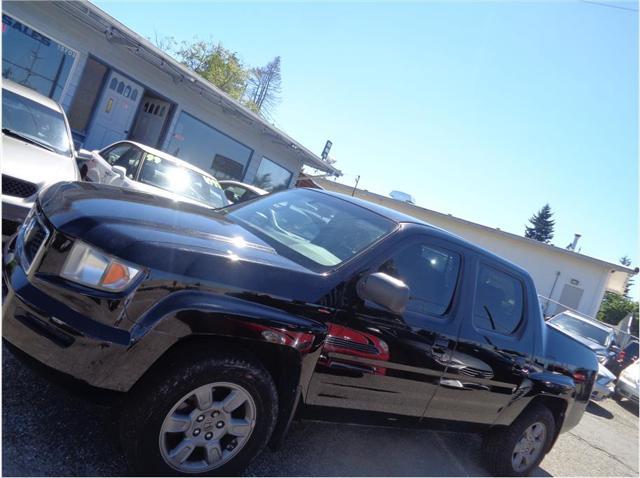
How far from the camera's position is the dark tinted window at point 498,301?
358 centimetres

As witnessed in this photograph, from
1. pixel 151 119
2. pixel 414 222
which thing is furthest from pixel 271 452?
pixel 151 119

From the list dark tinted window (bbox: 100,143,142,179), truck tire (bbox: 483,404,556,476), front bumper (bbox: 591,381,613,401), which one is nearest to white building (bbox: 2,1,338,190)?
dark tinted window (bbox: 100,143,142,179)

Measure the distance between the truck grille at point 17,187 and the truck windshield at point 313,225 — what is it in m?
2.25

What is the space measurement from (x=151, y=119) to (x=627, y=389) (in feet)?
47.2

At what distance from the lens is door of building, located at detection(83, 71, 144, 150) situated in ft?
38.0

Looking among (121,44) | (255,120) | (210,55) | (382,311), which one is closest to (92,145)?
(121,44)

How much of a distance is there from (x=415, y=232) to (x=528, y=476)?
283 centimetres

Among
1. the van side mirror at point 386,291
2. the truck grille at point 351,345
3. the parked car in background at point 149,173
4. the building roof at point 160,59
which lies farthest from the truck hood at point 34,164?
the building roof at point 160,59

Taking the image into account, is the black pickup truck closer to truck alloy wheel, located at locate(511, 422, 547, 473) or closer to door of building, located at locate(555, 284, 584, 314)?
truck alloy wheel, located at locate(511, 422, 547, 473)

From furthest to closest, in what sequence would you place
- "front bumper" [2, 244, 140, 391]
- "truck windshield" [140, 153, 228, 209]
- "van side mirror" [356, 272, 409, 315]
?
"truck windshield" [140, 153, 228, 209]
"van side mirror" [356, 272, 409, 315]
"front bumper" [2, 244, 140, 391]

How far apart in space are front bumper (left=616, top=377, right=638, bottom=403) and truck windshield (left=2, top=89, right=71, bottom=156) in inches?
506

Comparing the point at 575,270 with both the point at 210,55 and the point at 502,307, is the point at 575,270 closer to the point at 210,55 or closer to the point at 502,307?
the point at 502,307

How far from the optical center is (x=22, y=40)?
10.0 metres

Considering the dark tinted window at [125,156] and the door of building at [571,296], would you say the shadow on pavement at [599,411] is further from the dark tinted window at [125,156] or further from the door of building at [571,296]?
the door of building at [571,296]
